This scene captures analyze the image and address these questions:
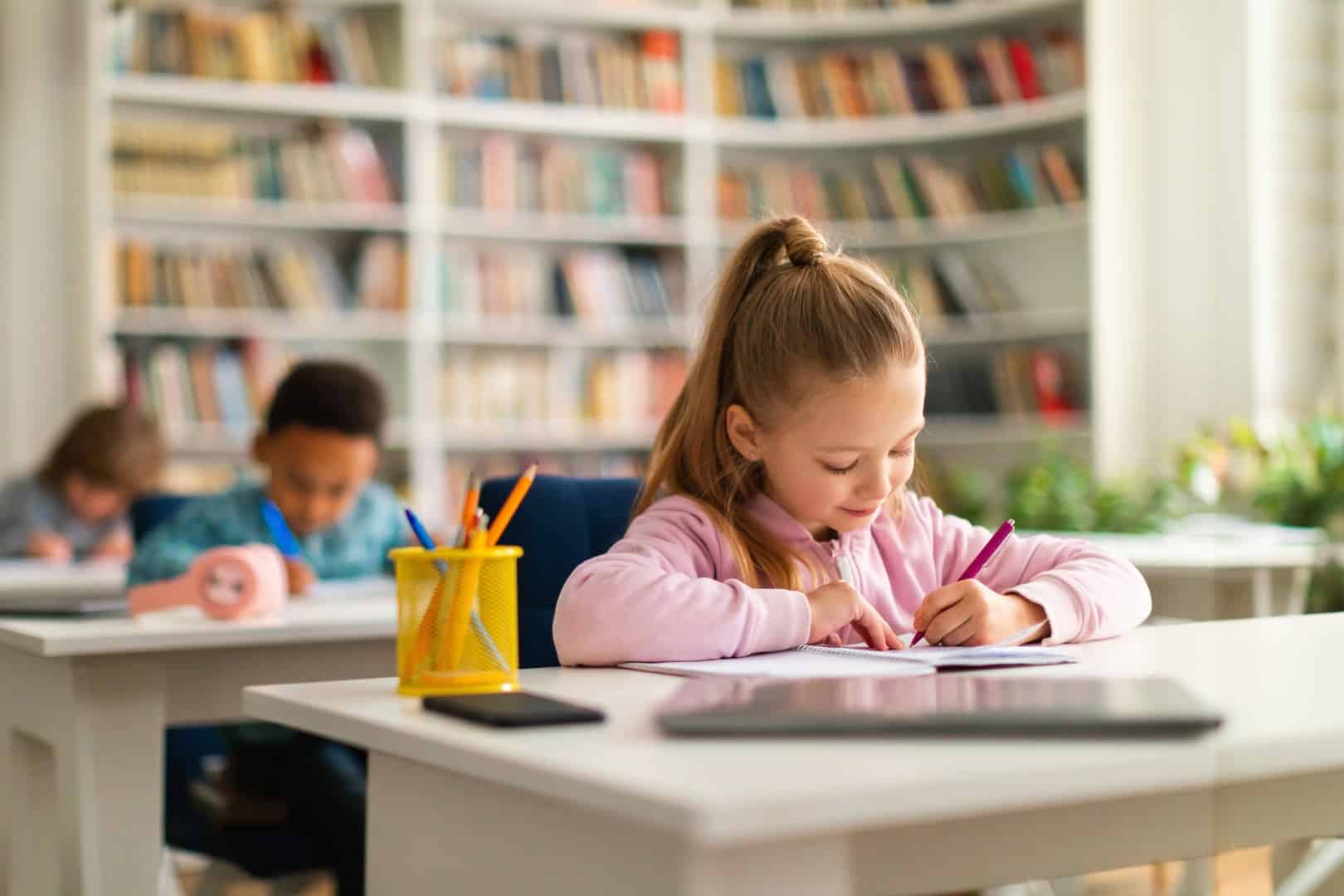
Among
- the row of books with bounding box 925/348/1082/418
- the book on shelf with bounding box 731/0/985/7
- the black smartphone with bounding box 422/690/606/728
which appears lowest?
the black smartphone with bounding box 422/690/606/728

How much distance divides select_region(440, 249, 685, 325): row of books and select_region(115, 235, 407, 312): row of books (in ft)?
0.66

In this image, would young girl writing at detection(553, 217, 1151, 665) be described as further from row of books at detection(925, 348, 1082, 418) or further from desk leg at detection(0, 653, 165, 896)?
row of books at detection(925, 348, 1082, 418)

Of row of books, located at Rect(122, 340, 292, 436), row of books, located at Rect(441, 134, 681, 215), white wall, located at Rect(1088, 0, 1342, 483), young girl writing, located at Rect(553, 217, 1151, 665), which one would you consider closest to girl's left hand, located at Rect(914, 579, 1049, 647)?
young girl writing, located at Rect(553, 217, 1151, 665)

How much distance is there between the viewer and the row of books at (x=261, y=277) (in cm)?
482

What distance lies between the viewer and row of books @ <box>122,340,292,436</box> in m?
4.82

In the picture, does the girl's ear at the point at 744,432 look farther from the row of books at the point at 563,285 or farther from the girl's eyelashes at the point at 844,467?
the row of books at the point at 563,285

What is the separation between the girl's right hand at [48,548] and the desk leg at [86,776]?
1920 millimetres

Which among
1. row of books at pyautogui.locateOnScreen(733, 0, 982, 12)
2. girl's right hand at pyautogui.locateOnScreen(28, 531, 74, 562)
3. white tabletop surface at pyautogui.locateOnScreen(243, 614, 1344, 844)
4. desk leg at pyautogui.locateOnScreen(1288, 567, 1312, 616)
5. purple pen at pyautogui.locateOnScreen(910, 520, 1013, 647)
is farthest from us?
row of books at pyautogui.locateOnScreen(733, 0, 982, 12)

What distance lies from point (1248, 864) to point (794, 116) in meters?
3.81

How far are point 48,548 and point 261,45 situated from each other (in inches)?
73.7

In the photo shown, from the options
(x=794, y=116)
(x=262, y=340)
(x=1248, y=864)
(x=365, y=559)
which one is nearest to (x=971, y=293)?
(x=794, y=116)

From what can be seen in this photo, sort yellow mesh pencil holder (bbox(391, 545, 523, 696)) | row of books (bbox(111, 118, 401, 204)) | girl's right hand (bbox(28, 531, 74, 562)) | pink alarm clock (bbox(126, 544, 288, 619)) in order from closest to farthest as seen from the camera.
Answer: yellow mesh pencil holder (bbox(391, 545, 523, 696)), pink alarm clock (bbox(126, 544, 288, 619)), girl's right hand (bbox(28, 531, 74, 562)), row of books (bbox(111, 118, 401, 204))

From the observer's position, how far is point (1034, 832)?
34.6 inches

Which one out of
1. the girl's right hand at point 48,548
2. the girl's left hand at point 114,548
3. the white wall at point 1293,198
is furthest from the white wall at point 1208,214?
the girl's right hand at point 48,548
